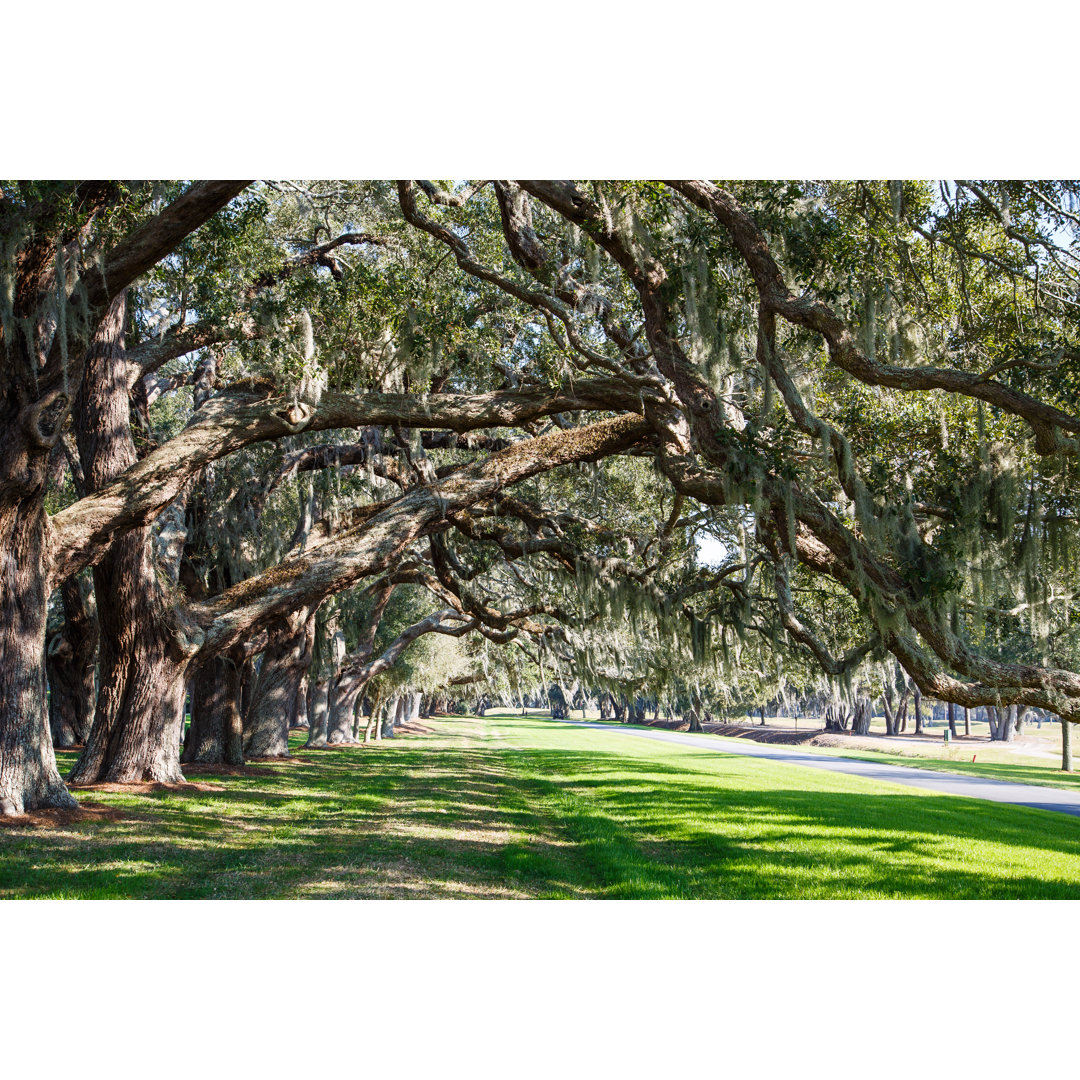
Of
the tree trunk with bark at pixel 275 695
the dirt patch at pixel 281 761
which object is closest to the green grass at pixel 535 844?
the dirt patch at pixel 281 761

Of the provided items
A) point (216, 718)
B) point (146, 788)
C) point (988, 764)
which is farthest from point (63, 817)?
point (988, 764)

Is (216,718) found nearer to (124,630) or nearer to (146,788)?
(146,788)

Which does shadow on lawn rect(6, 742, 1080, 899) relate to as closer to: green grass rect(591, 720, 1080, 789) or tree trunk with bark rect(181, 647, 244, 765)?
tree trunk with bark rect(181, 647, 244, 765)

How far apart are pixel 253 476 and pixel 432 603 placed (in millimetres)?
15661

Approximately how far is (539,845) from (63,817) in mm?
4189

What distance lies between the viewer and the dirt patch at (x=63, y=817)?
705 centimetres

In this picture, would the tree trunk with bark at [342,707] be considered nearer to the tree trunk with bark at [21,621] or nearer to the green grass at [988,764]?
the tree trunk with bark at [21,621]

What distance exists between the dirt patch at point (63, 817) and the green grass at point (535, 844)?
0.41ft

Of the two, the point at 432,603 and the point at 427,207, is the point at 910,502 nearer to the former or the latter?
the point at 427,207

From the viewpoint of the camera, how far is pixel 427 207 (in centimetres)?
1089

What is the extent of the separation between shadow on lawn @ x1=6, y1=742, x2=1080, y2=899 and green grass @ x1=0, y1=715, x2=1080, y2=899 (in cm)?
3

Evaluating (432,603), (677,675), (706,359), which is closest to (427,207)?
(706,359)

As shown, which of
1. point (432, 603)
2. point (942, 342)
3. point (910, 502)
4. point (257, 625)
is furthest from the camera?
point (432, 603)

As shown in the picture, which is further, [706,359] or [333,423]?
[333,423]
